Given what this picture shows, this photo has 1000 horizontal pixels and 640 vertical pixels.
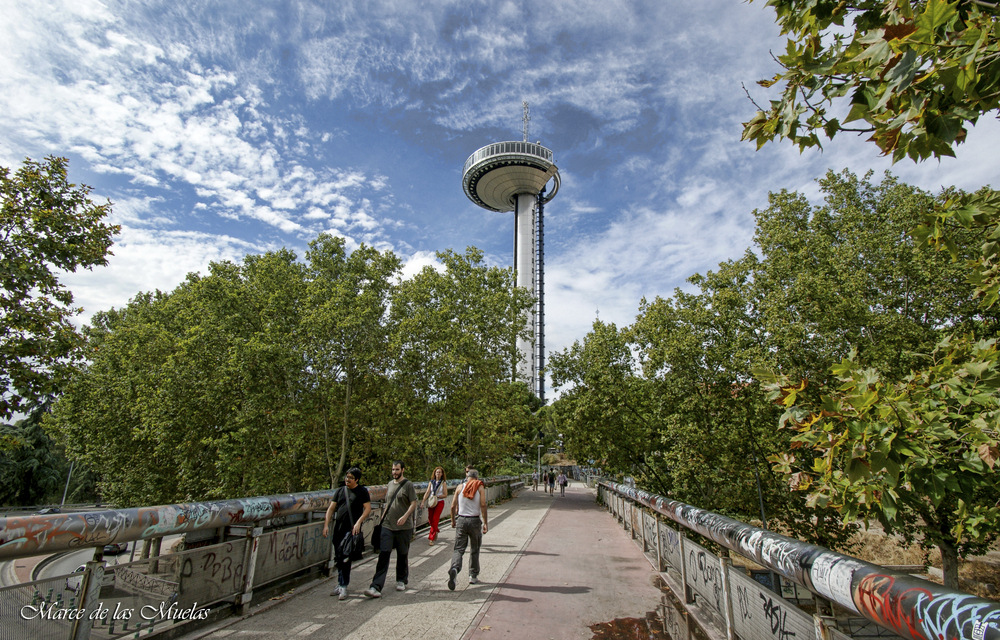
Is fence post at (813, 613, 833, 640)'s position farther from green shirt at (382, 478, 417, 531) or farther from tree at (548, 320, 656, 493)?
tree at (548, 320, 656, 493)

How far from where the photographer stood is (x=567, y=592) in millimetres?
6863

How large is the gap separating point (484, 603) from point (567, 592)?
1359 mm

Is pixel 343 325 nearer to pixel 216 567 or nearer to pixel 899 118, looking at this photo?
pixel 216 567

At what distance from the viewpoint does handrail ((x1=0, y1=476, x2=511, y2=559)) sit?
3.48m

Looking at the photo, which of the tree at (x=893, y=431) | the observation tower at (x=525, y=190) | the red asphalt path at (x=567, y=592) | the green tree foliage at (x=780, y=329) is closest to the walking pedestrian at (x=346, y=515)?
the red asphalt path at (x=567, y=592)

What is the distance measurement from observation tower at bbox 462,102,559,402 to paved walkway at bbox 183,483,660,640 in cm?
7583

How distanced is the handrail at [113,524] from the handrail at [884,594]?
4.79 m

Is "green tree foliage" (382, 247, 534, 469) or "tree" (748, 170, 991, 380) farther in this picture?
"green tree foliage" (382, 247, 534, 469)

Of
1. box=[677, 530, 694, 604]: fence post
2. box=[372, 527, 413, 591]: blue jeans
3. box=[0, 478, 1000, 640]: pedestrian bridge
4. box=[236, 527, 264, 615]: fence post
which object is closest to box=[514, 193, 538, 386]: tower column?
box=[0, 478, 1000, 640]: pedestrian bridge

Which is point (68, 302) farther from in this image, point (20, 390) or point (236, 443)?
point (236, 443)

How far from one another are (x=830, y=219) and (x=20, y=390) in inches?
960

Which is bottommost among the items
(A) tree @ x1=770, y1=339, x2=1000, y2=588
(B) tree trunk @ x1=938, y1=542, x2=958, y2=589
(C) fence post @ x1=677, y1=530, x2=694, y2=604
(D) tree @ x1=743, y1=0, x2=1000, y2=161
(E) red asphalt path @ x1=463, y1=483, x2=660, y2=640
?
(B) tree trunk @ x1=938, y1=542, x2=958, y2=589

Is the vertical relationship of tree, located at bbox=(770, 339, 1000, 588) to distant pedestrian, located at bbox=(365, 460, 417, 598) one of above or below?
above

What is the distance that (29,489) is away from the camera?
39219mm
